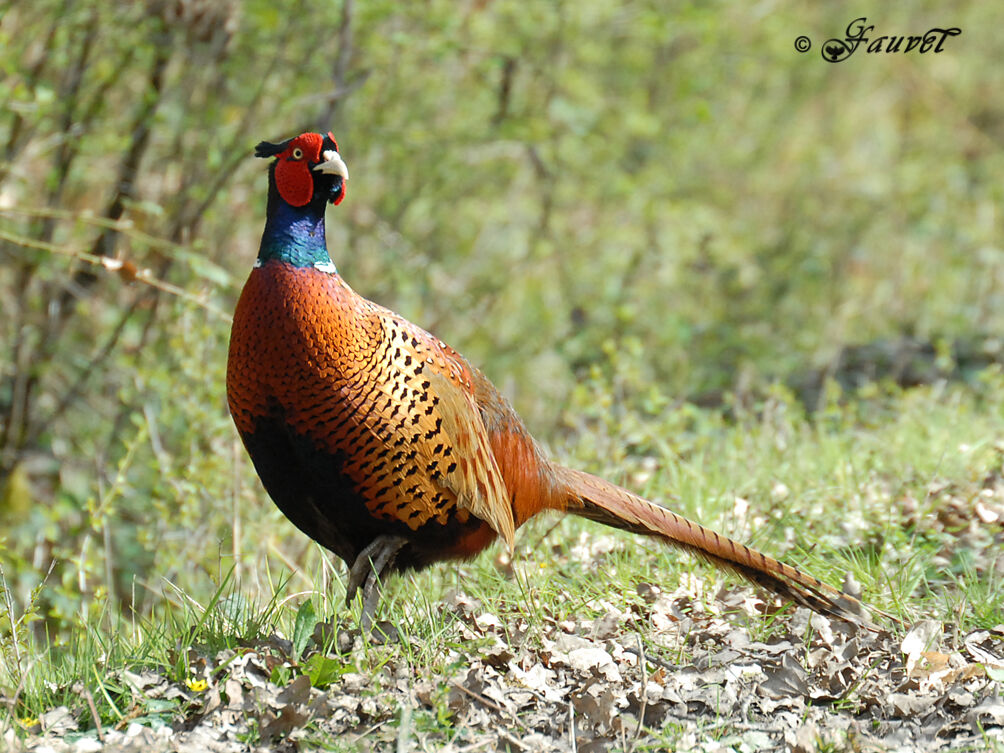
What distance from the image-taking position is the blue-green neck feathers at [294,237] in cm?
314

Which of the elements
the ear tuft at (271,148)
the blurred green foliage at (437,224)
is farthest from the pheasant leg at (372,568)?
the ear tuft at (271,148)

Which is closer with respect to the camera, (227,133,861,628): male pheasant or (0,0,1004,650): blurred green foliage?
(227,133,861,628): male pheasant

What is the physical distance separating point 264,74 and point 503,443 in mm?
3420

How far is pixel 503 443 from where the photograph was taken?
361 cm

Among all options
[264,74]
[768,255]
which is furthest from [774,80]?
[264,74]

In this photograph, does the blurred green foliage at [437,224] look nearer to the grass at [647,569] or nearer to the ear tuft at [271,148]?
the grass at [647,569]

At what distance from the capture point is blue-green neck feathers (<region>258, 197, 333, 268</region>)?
314 centimetres

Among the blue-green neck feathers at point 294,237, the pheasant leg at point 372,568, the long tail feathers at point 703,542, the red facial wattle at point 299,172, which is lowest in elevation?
the pheasant leg at point 372,568

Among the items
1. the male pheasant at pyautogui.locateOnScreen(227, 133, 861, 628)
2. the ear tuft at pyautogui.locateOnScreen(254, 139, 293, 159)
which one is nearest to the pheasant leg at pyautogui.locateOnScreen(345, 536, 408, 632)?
the male pheasant at pyautogui.locateOnScreen(227, 133, 861, 628)

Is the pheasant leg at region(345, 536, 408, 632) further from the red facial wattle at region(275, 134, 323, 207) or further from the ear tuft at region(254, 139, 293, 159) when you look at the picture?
the ear tuft at region(254, 139, 293, 159)

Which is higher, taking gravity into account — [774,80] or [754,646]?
[774,80]

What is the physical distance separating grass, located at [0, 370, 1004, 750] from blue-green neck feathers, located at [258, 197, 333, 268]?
3.04ft

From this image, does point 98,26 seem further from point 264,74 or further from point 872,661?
point 872,661

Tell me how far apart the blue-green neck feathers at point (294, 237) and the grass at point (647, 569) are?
3.04 ft
